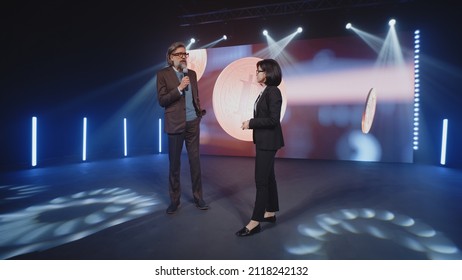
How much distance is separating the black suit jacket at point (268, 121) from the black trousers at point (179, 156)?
0.78m

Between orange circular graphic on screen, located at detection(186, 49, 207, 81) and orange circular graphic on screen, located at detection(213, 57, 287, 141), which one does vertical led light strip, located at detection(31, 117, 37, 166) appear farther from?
orange circular graphic on screen, located at detection(213, 57, 287, 141)

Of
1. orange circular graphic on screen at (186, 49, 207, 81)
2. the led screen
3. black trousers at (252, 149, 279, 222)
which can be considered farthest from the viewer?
orange circular graphic on screen at (186, 49, 207, 81)

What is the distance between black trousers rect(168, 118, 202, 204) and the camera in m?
2.31

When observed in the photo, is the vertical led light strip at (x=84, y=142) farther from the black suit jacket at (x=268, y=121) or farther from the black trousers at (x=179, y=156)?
the black suit jacket at (x=268, y=121)

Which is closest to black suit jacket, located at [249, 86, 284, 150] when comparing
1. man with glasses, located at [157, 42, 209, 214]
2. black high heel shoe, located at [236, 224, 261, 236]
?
→ black high heel shoe, located at [236, 224, 261, 236]

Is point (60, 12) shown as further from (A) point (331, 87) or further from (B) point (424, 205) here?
(B) point (424, 205)

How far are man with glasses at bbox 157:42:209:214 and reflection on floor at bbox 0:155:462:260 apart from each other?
0.41 meters

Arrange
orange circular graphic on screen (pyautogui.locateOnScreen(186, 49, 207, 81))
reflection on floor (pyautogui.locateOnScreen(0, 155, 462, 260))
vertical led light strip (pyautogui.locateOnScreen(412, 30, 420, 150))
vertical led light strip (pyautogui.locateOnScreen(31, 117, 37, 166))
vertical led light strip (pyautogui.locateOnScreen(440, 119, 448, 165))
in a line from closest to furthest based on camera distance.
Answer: reflection on floor (pyautogui.locateOnScreen(0, 155, 462, 260)) → vertical led light strip (pyautogui.locateOnScreen(31, 117, 37, 166)) → vertical led light strip (pyautogui.locateOnScreen(440, 119, 448, 165)) → vertical led light strip (pyautogui.locateOnScreen(412, 30, 420, 150)) → orange circular graphic on screen (pyautogui.locateOnScreen(186, 49, 207, 81))

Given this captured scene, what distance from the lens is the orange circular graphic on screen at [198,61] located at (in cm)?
651

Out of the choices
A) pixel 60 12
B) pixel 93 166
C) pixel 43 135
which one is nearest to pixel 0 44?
pixel 60 12

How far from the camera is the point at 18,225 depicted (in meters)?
2.06

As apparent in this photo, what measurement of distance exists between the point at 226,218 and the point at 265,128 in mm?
910

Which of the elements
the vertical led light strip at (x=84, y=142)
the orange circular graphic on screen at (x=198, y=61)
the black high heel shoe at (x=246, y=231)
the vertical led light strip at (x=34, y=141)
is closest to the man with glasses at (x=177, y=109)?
the black high heel shoe at (x=246, y=231)
